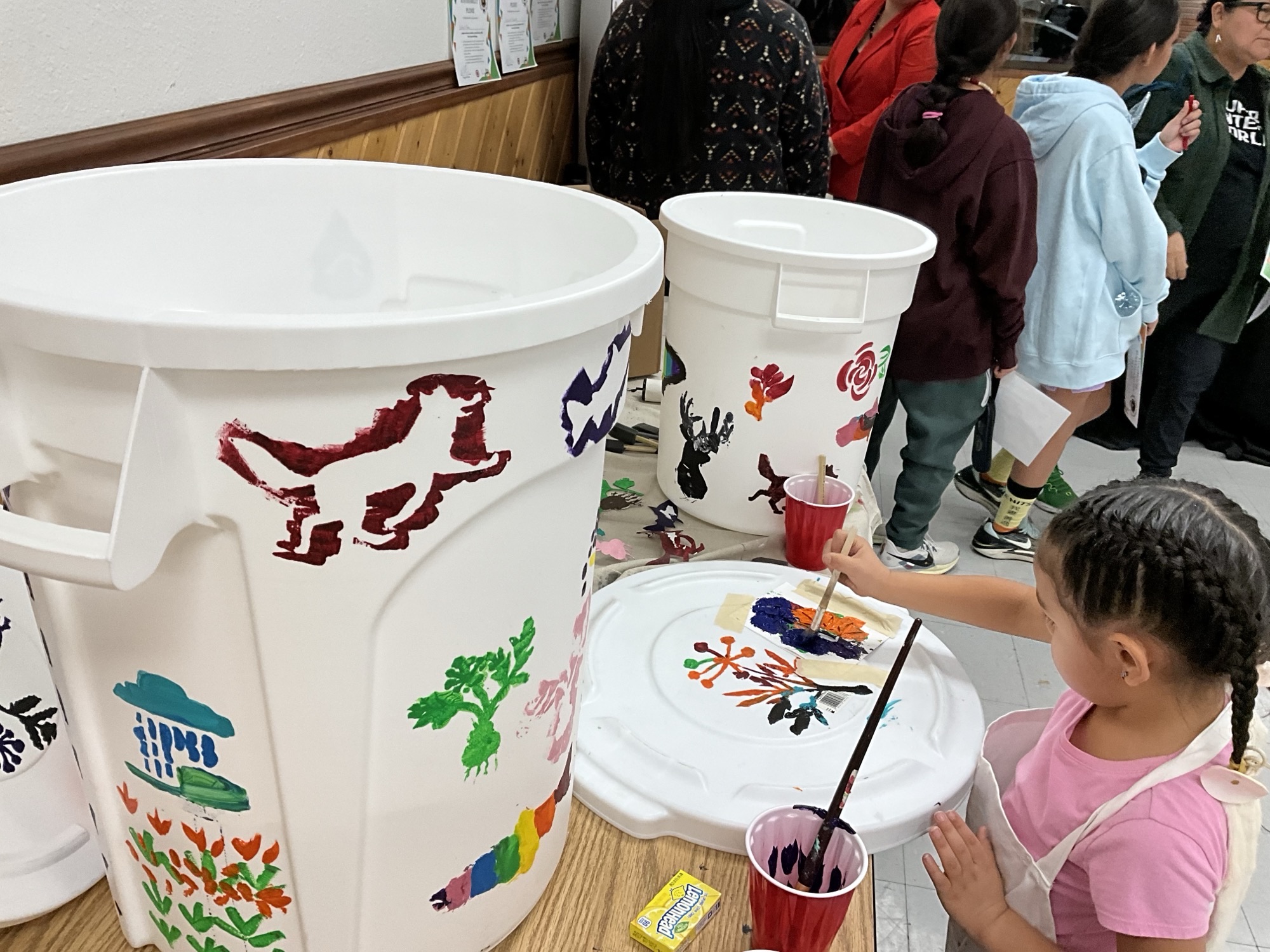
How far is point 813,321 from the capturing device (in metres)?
0.97

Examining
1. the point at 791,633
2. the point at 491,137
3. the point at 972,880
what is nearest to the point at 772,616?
the point at 791,633

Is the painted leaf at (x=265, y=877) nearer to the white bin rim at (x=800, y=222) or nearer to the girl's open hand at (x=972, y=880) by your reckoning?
the girl's open hand at (x=972, y=880)

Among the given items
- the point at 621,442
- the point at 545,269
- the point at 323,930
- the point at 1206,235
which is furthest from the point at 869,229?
the point at 1206,235

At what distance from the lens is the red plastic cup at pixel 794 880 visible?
1.75 feet

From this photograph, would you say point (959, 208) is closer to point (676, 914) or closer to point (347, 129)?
point (347, 129)

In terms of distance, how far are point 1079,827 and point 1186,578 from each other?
0.73ft

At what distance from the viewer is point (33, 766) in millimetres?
563

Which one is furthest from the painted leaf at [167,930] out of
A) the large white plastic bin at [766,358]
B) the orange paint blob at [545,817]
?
the large white plastic bin at [766,358]

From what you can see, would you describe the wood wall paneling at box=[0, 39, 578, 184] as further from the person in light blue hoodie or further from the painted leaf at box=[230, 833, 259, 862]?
the person in light blue hoodie

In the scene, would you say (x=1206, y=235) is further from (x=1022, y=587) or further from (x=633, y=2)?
(x=1022, y=587)

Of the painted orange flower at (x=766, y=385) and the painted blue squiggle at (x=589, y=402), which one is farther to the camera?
the painted orange flower at (x=766, y=385)

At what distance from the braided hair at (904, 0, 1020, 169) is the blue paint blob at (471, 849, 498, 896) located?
55.8 inches

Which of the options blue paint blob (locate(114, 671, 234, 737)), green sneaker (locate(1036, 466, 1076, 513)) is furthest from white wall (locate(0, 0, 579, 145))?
green sneaker (locate(1036, 466, 1076, 513))

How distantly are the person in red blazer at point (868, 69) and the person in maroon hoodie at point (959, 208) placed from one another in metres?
0.48
